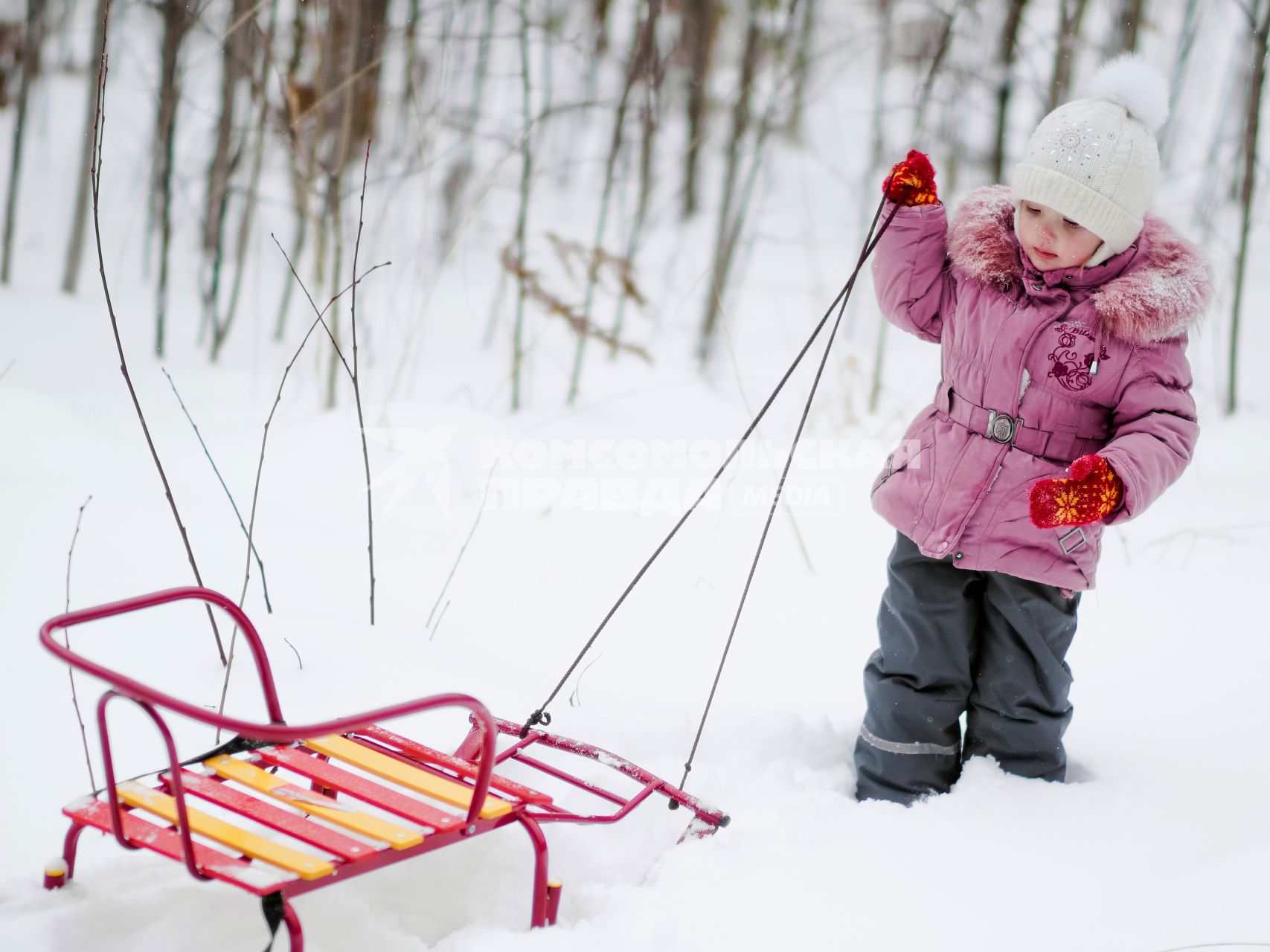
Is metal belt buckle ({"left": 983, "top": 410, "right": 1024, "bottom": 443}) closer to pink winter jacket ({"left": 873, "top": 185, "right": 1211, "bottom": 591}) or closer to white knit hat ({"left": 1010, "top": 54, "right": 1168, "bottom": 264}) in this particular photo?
pink winter jacket ({"left": 873, "top": 185, "right": 1211, "bottom": 591})

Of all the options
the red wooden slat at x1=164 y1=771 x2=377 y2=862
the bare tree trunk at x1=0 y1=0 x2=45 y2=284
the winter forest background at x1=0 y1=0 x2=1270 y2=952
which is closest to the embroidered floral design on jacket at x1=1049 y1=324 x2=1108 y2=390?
the winter forest background at x1=0 y1=0 x2=1270 y2=952

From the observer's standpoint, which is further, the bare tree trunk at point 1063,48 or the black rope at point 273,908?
the bare tree trunk at point 1063,48

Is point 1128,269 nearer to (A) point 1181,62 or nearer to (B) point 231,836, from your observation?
(B) point 231,836

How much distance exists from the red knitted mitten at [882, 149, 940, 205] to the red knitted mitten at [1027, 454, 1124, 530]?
23.3 inches

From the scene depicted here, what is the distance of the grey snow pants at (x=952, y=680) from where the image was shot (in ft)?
6.93

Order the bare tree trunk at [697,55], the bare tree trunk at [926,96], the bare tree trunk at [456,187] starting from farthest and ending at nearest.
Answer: the bare tree trunk at [697,55], the bare tree trunk at [456,187], the bare tree trunk at [926,96]

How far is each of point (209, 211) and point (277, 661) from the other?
11.2 ft

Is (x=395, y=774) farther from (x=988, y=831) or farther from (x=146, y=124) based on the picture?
(x=146, y=124)

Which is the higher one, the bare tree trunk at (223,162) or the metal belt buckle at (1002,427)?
the bare tree trunk at (223,162)

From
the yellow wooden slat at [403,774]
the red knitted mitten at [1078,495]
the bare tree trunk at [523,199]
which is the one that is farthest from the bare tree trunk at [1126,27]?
the yellow wooden slat at [403,774]

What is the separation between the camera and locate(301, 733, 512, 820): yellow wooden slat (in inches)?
65.7

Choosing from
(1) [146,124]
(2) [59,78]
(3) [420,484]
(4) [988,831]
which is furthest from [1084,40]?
(2) [59,78]

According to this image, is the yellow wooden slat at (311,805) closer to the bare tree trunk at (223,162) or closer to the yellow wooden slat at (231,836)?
the yellow wooden slat at (231,836)

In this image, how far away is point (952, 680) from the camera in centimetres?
215
